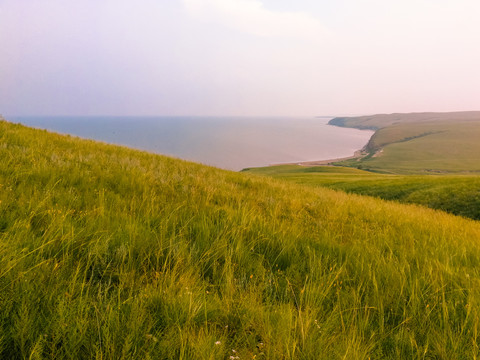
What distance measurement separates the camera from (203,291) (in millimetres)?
1770

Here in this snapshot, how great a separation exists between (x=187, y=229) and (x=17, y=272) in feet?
5.10

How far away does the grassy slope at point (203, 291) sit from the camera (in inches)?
50.8

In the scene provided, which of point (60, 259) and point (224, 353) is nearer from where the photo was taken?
point (224, 353)

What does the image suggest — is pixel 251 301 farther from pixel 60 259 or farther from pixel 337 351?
pixel 60 259

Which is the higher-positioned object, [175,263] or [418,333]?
[175,263]

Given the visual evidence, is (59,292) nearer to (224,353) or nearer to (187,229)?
(224,353)

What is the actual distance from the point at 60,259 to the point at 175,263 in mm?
856

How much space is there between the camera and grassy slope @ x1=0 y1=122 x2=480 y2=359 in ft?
4.23

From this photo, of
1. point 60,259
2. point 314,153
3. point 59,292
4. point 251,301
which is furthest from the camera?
point 314,153

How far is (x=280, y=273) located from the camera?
7.66 ft

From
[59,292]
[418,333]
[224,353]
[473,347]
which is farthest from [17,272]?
[473,347]

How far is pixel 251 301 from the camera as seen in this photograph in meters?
1.75

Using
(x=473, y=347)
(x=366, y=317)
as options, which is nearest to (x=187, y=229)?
(x=366, y=317)

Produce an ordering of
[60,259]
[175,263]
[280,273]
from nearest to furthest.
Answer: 1. [60,259]
2. [175,263]
3. [280,273]
